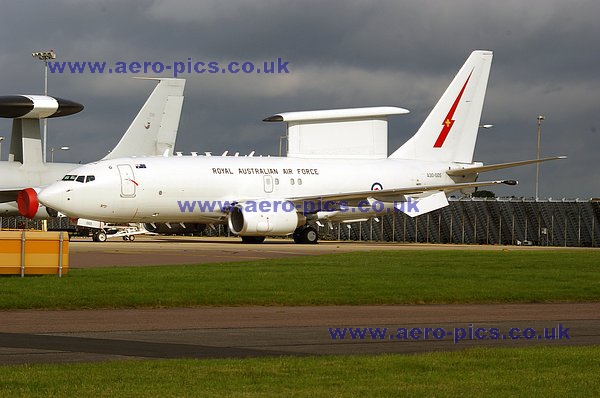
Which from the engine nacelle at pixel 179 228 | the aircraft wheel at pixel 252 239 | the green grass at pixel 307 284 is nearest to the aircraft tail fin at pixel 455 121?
the aircraft wheel at pixel 252 239

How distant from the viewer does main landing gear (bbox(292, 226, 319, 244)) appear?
174 feet

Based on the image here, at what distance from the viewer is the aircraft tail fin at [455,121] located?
5803 cm

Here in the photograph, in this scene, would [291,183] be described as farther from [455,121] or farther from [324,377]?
[324,377]

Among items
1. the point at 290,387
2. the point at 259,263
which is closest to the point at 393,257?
the point at 259,263

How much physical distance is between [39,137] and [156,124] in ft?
27.1

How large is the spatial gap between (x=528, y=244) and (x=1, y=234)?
46.9 m

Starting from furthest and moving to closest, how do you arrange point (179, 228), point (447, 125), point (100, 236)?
point (100, 236) → point (447, 125) → point (179, 228)

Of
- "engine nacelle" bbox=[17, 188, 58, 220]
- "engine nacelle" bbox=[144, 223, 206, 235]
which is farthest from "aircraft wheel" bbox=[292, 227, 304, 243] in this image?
"engine nacelle" bbox=[17, 188, 58, 220]

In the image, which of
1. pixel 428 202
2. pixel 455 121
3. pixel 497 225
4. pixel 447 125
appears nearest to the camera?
pixel 428 202

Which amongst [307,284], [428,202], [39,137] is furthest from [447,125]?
[307,284]

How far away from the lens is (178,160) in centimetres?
4938

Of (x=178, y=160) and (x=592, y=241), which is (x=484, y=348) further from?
(x=592, y=241)

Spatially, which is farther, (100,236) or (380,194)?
(100,236)

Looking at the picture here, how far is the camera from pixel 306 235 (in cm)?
5297
